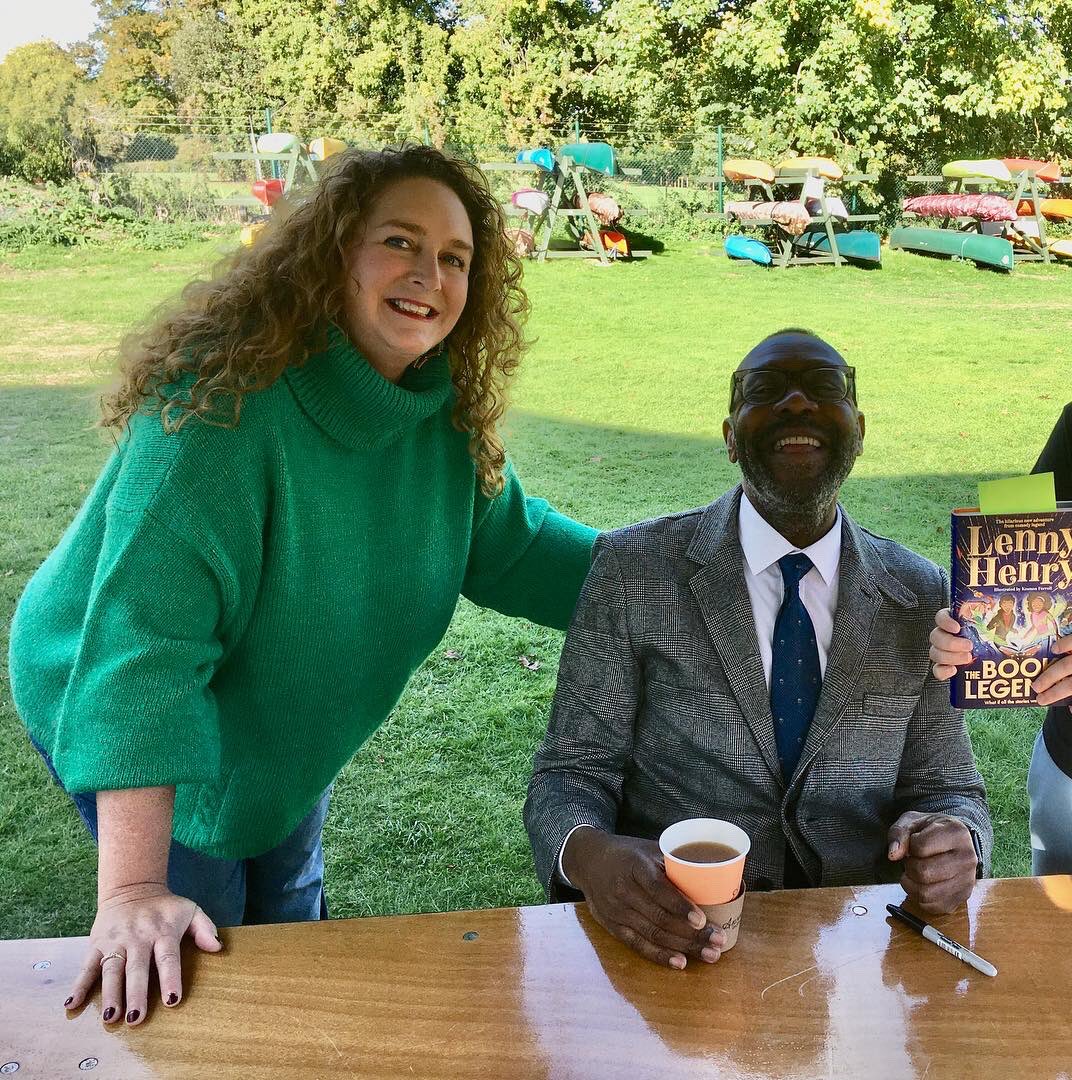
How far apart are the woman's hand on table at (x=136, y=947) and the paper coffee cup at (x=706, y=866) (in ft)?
1.82

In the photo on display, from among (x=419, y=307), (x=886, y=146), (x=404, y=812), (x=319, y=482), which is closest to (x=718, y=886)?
(x=319, y=482)

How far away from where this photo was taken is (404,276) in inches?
71.1

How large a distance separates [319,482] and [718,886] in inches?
33.3

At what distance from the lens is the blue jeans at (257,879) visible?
5.85 ft

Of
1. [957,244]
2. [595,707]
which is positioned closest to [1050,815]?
[595,707]

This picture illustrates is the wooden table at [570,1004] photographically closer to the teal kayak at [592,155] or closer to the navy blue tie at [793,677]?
the navy blue tie at [793,677]

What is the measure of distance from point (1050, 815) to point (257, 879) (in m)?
1.51

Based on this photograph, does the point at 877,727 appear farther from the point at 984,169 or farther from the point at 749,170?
the point at 984,169

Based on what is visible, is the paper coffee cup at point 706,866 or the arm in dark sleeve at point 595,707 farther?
the arm in dark sleeve at point 595,707

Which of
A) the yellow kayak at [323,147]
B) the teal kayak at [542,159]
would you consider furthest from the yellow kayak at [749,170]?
the yellow kayak at [323,147]

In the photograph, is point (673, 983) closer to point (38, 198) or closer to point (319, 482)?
point (319, 482)

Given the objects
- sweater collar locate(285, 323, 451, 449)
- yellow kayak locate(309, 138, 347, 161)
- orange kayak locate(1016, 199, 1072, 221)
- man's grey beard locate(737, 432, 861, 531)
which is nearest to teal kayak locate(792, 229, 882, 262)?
orange kayak locate(1016, 199, 1072, 221)

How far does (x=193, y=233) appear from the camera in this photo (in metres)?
13.2

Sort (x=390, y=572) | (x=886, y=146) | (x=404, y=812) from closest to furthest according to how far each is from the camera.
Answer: (x=390, y=572) → (x=404, y=812) → (x=886, y=146)
